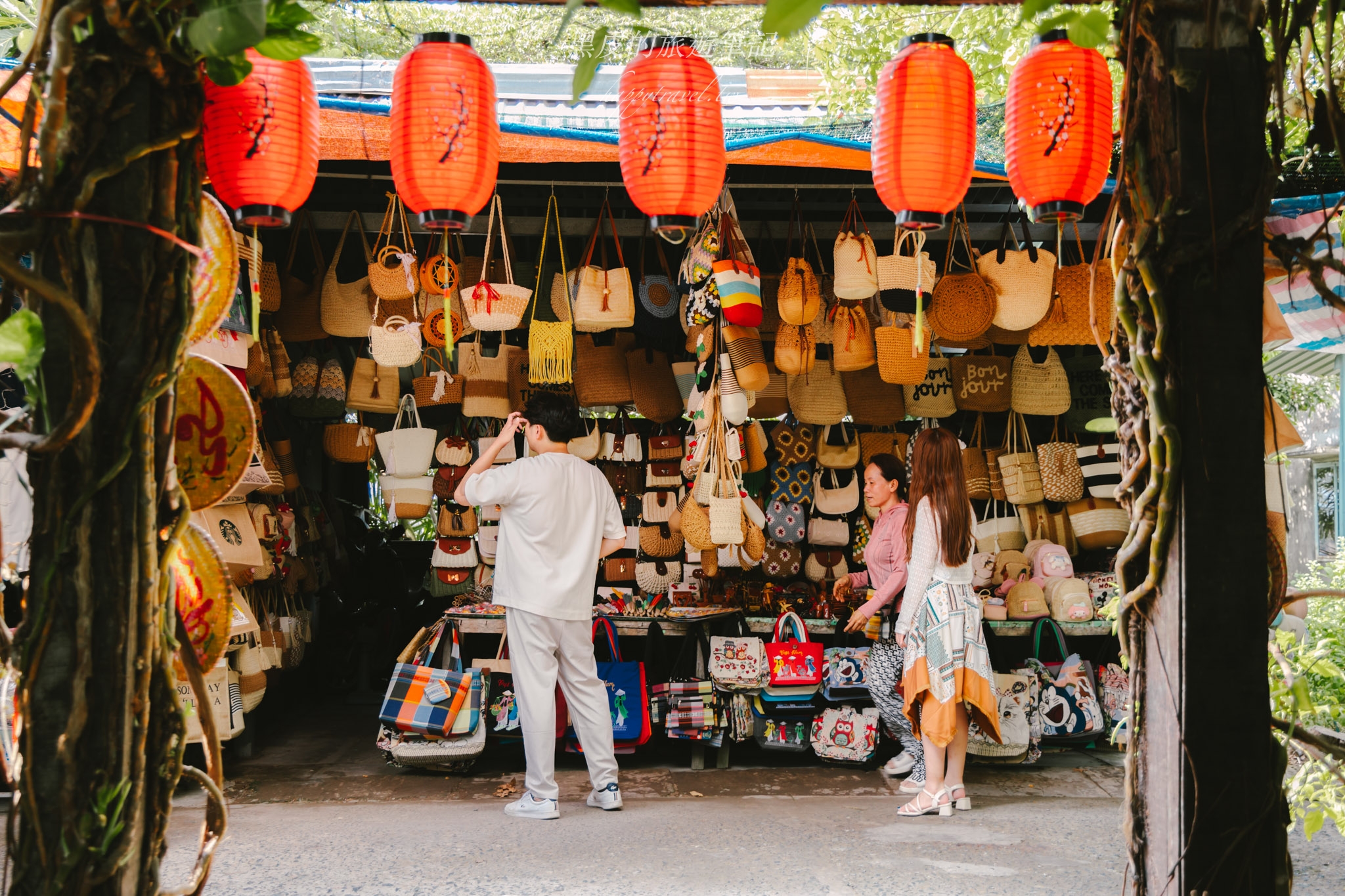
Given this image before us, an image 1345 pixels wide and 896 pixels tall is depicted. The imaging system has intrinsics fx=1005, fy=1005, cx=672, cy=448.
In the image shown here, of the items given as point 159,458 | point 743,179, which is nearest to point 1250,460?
point 159,458

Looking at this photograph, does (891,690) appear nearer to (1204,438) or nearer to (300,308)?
(1204,438)

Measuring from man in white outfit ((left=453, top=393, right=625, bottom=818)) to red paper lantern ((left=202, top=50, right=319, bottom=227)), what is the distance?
80.9 inches

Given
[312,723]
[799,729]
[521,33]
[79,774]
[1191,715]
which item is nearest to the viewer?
[79,774]

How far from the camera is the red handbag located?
18.7ft

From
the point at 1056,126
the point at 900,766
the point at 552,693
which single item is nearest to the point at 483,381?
the point at 552,693

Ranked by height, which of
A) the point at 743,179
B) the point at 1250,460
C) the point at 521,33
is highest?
the point at 521,33

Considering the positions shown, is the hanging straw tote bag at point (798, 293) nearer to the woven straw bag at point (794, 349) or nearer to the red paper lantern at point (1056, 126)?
the woven straw bag at point (794, 349)

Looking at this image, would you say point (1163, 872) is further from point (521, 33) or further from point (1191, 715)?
point (521, 33)

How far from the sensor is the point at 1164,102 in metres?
1.78

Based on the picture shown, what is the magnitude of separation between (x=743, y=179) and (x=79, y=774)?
519cm

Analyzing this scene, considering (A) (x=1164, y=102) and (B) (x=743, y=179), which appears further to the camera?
(B) (x=743, y=179)

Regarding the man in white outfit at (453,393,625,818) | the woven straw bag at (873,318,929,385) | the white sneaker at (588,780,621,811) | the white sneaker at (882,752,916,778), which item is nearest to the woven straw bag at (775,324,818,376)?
the woven straw bag at (873,318,929,385)

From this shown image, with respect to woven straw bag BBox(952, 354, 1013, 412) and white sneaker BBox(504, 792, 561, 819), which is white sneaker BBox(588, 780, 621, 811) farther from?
woven straw bag BBox(952, 354, 1013, 412)

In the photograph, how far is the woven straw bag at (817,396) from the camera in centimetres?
647
